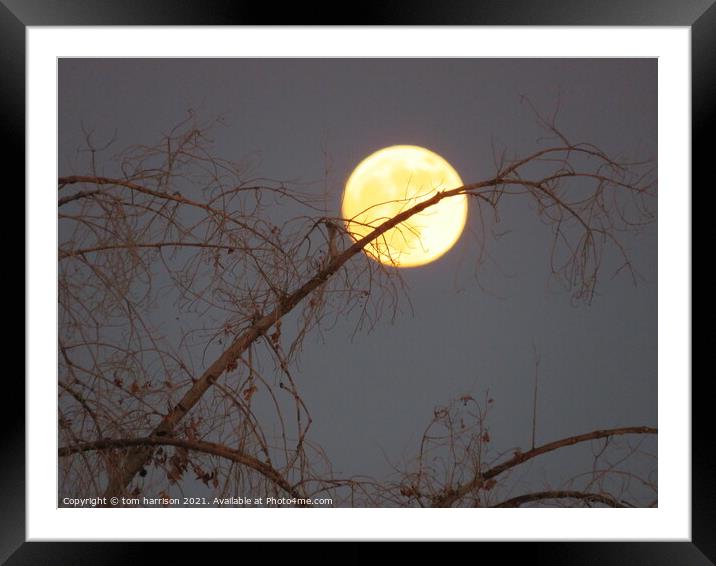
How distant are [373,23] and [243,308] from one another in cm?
82

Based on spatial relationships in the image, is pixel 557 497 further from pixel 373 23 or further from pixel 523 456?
pixel 373 23

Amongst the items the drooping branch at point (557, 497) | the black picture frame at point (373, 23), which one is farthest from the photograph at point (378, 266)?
the black picture frame at point (373, 23)

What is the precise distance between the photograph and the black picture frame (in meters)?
0.20

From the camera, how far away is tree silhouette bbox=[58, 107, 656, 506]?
214 centimetres

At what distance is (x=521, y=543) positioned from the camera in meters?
1.98

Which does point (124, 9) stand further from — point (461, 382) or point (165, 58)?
point (461, 382)

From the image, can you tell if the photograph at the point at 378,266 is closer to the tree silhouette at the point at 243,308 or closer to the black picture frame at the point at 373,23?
the tree silhouette at the point at 243,308

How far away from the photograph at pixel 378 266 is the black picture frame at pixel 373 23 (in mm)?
198

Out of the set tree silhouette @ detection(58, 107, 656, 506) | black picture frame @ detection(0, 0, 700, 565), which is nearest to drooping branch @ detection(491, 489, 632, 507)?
tree silhouette @ detection(58, 107, 656, 506)

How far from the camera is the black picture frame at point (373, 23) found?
74.0 inches

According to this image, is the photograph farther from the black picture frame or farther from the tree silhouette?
the black picture frame

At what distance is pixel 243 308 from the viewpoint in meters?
2.17

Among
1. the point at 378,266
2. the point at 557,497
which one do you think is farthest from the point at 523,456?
the point at 378,266

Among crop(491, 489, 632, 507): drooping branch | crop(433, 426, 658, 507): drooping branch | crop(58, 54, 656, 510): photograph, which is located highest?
crop(58, 54, 656, 510): photograph
